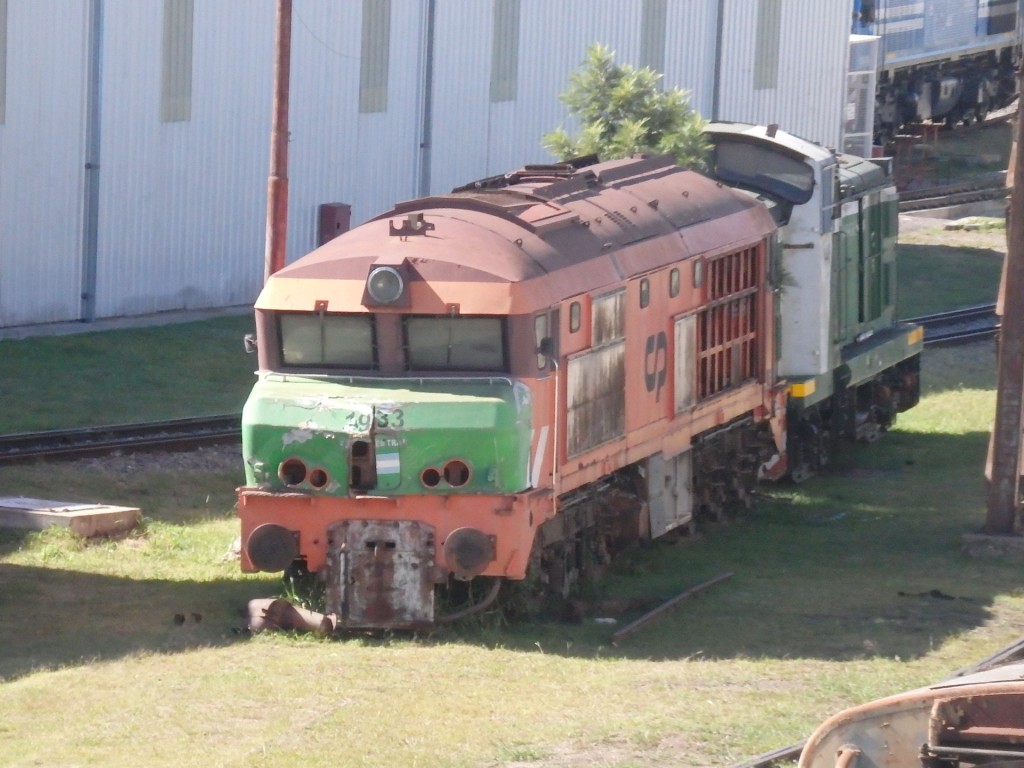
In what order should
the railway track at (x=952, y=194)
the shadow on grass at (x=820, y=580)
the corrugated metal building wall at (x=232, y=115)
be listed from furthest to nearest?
the railway track at (x=952, y=194)
the corrugated metal building wall at (x=232, y=115)
the shadow on grass at (x=820, y=580)

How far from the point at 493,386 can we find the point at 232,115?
16.5 m

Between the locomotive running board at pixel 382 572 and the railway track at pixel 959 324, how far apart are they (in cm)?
1580

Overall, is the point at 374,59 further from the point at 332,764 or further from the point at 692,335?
the point at 332,764

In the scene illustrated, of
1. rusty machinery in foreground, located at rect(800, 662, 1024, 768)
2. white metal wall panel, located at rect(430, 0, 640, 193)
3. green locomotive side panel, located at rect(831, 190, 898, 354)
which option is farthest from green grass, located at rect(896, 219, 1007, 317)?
rusty machinery in foreground, located at rect(800, 662, 1024, 768)

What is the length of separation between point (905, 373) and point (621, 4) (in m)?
12.9

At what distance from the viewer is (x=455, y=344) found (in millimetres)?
11875

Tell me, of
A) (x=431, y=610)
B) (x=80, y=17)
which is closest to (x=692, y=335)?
(x=431, y=610)

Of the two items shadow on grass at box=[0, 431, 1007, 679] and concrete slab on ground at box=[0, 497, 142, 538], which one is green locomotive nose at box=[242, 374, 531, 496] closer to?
shadow on grass at box=[0, 431, 1007, 679]

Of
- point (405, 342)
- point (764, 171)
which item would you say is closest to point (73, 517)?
point (405, 342)

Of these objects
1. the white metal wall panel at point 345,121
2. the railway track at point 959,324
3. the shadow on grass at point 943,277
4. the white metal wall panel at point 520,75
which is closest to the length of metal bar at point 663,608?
the railway track at point 959,324

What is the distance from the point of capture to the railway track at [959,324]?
26.2 meters

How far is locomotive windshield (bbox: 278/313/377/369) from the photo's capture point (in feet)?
39.3

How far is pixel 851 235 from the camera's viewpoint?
1919cm

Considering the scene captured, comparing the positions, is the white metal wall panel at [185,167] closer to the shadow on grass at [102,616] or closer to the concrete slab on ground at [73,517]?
the concrete slab on ground at [73,517]
